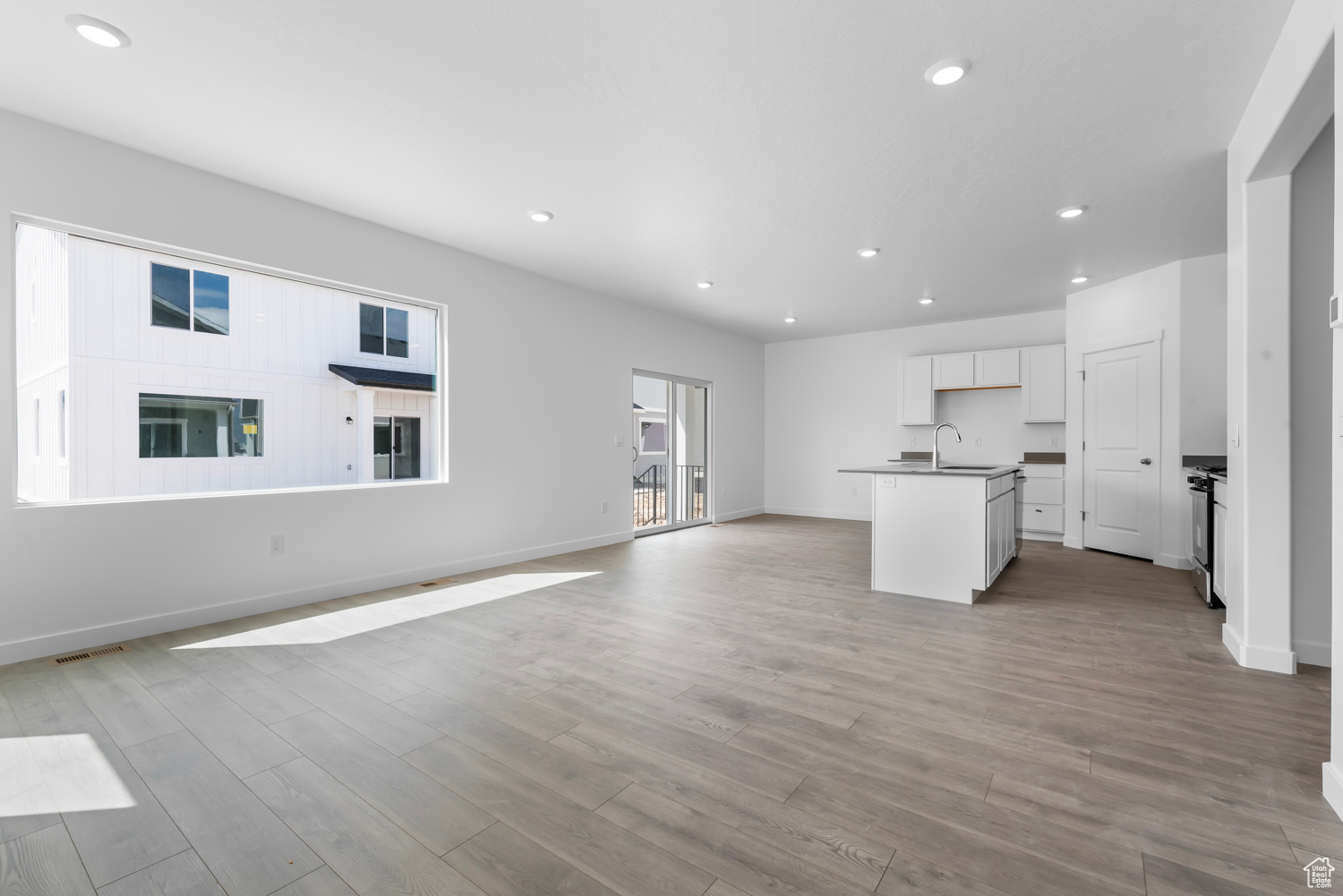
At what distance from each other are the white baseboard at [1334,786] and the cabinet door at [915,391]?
20.6ft

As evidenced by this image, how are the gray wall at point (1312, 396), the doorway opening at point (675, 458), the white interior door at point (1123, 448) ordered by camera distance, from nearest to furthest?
1. the gray wall at point (1312, 396)
2. the white interior door at point (1123, 448)
3. the doorway opening at point (675, 458)

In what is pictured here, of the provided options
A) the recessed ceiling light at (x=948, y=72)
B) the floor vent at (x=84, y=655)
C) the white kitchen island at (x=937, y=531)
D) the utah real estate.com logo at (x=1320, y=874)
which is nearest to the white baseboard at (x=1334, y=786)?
the utah real estate.com logo at (x=1320, y=874)

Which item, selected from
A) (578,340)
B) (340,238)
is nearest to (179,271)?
(340,238)

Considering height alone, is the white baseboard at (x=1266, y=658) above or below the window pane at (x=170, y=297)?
below

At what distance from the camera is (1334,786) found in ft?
5.86

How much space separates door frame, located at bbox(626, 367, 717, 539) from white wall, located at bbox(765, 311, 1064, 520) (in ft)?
5.04

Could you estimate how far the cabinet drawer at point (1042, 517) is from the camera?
6812mm

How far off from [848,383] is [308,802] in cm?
816

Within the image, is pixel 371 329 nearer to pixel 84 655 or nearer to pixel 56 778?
pixel 84 655

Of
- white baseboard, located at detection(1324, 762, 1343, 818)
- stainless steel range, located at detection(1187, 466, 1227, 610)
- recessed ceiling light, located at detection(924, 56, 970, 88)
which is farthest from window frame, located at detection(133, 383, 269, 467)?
stainless steel range, located at detection(1187, 466, 1227, 610)

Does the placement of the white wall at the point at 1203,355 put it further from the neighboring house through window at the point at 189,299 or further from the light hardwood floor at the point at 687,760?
the neighboring house through window at the point at 189,299

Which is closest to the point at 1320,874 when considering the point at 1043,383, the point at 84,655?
the point at 84,655

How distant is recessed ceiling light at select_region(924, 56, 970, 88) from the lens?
251 cm

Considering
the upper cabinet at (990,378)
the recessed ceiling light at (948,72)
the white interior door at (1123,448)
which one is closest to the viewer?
the recessed ceiling light at (948,72)
